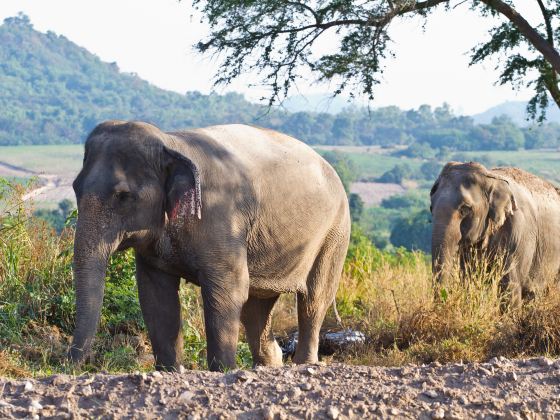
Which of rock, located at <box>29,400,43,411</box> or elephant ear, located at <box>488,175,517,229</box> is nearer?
rock, located at <box>29,400,43,411</box>

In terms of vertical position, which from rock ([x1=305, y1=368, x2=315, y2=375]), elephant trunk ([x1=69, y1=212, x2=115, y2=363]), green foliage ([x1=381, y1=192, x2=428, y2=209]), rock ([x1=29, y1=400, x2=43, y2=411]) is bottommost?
green foliage ([x1=381, y1=192, x2=428, y2=209])

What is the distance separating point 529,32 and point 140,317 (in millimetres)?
7294

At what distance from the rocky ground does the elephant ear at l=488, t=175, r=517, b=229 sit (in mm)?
6871

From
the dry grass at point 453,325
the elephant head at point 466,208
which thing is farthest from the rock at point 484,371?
the elephant head at point 466,208

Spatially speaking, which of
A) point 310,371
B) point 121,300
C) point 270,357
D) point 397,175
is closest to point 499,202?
point 270,357

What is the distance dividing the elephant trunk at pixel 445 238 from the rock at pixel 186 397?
7128 mm

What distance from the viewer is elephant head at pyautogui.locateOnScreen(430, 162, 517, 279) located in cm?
1289

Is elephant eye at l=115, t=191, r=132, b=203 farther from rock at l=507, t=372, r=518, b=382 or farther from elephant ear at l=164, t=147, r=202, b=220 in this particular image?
rock at l=507, t=372, r=518, b=382

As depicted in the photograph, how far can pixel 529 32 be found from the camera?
576 inches

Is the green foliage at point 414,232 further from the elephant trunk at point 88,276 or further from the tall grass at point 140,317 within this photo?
the elephant trunk at point 88,276

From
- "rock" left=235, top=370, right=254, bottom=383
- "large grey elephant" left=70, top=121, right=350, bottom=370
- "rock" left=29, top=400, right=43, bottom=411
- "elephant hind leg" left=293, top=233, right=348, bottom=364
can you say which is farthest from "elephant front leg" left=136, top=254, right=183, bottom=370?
"rock" left=29, top=400, right=43, bottom=411

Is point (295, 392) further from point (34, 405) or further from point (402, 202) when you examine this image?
point (402, 202)

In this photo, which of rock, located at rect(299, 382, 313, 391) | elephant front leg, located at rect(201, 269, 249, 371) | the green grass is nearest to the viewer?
rock, located at rect(299, 382, 313, 391)

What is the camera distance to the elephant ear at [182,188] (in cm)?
744
